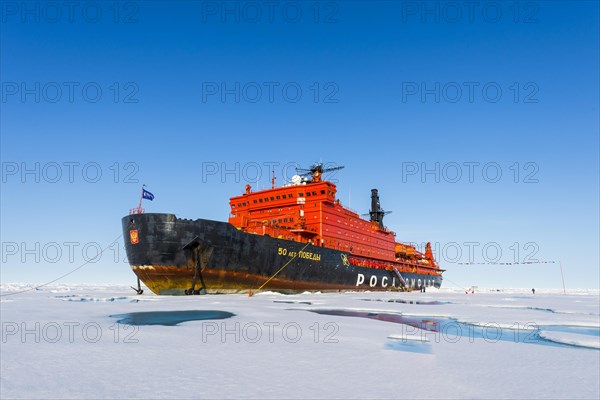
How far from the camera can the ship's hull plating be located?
22781 millimetres

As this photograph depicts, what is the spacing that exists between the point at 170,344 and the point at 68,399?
2.86 metres

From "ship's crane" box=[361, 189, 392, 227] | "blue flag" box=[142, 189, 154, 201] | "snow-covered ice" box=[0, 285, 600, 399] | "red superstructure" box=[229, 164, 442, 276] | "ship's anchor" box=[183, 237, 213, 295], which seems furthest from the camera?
"ship's crane" box=[361, 189, 392, 227]

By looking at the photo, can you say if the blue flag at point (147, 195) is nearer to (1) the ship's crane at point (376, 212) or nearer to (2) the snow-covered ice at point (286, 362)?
(2) the snow-covered ice at point (286, 362)

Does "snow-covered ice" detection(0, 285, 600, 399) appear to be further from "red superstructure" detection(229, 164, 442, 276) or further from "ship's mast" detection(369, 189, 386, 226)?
"ship's mast" detection(369, 189, 386, 226)

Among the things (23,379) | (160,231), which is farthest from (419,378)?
(160,231)

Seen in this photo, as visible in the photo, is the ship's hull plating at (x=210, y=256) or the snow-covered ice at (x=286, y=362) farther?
the ship's hull plating at (x=210, y=256)

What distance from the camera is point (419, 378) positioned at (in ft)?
14.8

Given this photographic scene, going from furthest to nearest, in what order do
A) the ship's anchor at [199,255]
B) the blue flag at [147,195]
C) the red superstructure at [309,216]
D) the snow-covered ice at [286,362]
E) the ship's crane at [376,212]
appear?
the ship's crane at [376,212] < the red superstructure at [309,216] < the blue flag at [147,195] < the ship's anchor at [199,255] < the snow-covered ice at [286,362]

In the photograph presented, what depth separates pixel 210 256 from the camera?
23.0 meters

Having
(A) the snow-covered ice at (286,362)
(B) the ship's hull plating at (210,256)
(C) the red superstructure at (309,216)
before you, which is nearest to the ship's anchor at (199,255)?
(B) the ship's hull plating at (210,256)

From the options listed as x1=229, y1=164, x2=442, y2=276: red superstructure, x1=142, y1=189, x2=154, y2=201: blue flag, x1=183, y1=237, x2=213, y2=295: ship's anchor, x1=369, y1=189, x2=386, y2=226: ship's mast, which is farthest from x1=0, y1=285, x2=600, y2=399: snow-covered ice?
x1=369, y1=189, x2=386, y2=226: ship's mast

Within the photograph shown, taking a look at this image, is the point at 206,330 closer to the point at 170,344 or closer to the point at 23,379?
the point at 170,344

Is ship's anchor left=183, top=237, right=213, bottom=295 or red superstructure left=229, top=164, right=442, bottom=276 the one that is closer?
ship's anchor left=183, top=237, right=213, bottom=295

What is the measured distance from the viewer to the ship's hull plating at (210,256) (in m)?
22.8
